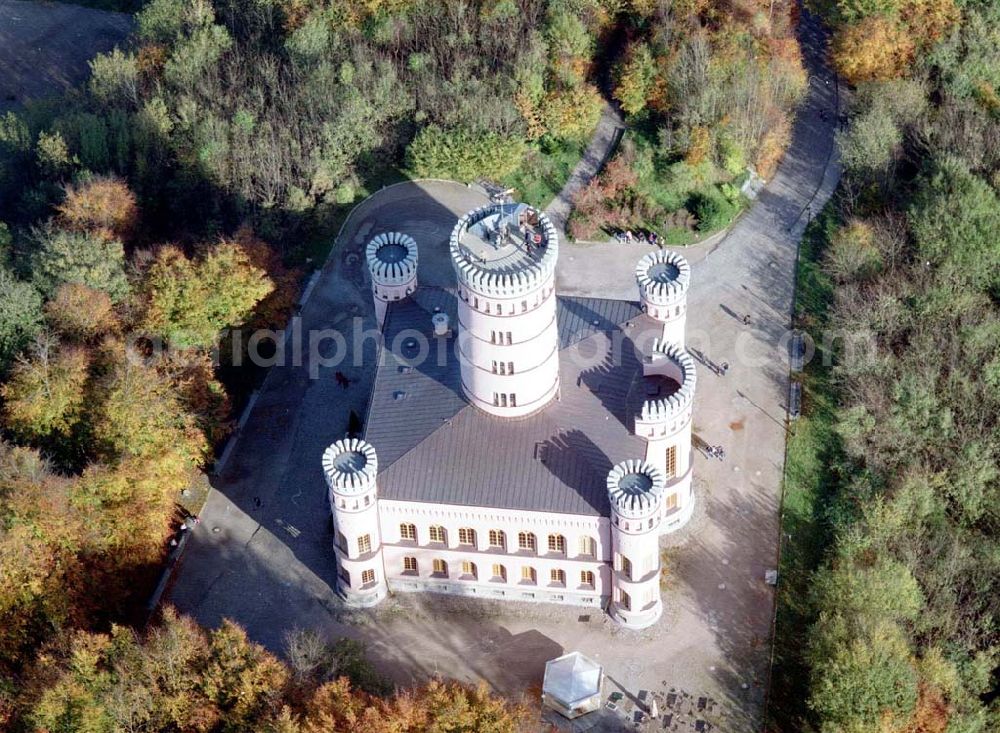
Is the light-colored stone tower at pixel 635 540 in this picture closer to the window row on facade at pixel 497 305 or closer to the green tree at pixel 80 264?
the window row on facade at pixel 497 305

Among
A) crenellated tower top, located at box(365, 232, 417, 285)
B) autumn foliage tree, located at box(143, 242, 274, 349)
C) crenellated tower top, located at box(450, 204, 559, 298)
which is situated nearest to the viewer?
crenellated tower top, located at box(450, 204, 559, 298)

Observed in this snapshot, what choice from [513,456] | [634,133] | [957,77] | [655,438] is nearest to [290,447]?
[513,456]

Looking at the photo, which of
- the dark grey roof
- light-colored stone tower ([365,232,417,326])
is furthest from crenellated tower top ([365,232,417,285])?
the dark grey roof

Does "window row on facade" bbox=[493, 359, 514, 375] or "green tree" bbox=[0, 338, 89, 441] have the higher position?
"window row on facade" bbox=[493, 359, 514, 375]

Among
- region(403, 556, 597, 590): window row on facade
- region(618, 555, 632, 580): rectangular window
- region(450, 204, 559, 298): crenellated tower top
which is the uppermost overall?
region(450, 204, 559, 298): crenellated tower top

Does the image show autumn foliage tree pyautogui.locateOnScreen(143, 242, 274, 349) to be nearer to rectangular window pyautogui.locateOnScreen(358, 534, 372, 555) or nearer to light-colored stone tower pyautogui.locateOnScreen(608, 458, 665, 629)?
rectangular window pyautogui.locateOnScreen(358, 534, 372, 555)

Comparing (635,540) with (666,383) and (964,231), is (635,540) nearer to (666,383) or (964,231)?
(666,383)

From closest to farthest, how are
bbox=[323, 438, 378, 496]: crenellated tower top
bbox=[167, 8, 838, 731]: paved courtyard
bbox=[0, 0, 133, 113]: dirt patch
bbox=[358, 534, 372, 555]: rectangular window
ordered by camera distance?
bbox=[323, 438, 378, 496]: crenellated tower top, bbox=[167, 8, 838, 731]: paved courtyard, bbox=[358, 534, 372, 555]: rectangular window, bbox=[0, 0, 133, 113]: dirt patch

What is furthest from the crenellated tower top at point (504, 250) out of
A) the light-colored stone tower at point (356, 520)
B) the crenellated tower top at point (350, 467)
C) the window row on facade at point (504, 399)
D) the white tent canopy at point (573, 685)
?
the white tent canopy at point (573, 685)
